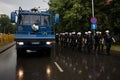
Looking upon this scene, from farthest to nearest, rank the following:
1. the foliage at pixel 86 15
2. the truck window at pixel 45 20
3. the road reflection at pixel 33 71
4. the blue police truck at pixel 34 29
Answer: the foliage at pixel 86 15, the truck window at pixel 45 20, the blue police truck at pixel 34 29, the road reflection at pixel 33 71

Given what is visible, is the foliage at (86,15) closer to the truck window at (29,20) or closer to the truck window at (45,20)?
the truck window at (45,20)

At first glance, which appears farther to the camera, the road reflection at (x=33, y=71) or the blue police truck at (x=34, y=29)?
the blue police truck at (x=34, y=29)

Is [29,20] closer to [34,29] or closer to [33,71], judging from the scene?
[34,29]

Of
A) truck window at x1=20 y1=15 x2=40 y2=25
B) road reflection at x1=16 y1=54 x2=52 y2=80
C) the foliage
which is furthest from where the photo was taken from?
the foliage

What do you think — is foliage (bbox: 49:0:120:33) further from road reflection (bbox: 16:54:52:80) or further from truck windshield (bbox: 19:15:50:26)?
road reflection (bbox: 16:54:52:80)

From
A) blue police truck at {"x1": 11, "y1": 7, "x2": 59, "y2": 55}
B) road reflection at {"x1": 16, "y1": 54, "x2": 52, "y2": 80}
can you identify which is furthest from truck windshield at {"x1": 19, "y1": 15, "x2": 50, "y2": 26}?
road reflection at {"x1": 16, "y1": 54, "x2": 52, "y2": 80}

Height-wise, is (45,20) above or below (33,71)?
above

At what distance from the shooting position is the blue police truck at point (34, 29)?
1908 centimetres

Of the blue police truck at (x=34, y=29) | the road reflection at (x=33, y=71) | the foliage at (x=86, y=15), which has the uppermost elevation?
the foliage at (x=86, y=15)

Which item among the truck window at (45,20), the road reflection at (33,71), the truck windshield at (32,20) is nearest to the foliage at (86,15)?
the truck window at (45,20)

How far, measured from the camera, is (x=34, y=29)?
19.9 m

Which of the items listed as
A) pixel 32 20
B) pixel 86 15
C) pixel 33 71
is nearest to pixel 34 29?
pixel 32 20

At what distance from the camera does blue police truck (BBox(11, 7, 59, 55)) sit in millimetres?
19078

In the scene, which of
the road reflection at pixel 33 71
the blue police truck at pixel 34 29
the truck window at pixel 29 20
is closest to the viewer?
the road reflection at pixel 33 71
